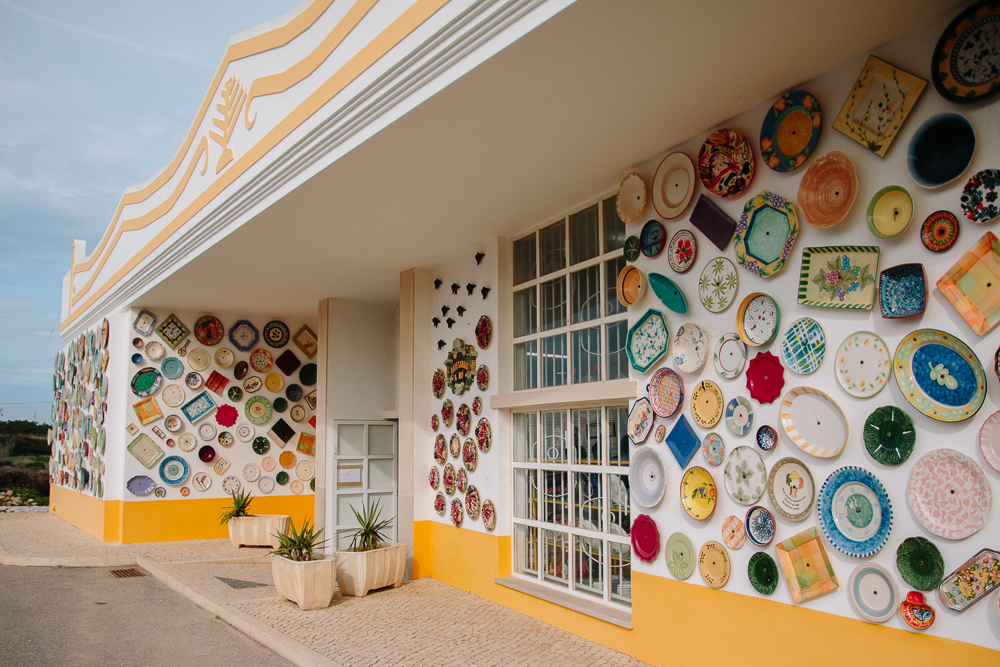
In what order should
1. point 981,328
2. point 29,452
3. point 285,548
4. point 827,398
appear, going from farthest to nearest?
point 29,452
point 285,548
point 827,398
point 981,328

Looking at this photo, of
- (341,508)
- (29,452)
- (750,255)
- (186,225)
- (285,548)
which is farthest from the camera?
(29,452)

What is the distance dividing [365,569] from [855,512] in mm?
4743

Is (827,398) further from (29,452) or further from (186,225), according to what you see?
(29,452)

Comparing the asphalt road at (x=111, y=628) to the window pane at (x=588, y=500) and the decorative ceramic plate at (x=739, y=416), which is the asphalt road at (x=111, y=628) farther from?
the decorative ceramic plate at (x=739, y=416)

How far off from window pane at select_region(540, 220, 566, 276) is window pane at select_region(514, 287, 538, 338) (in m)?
0.29

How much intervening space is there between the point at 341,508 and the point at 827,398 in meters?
7.13

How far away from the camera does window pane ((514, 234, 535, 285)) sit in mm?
6719

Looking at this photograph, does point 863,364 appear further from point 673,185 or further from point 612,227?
point 612,227

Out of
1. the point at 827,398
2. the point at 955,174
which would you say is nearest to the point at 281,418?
the point at 827,398

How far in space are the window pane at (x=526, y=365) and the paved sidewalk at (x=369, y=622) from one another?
6.68ft

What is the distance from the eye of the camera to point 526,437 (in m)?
6.69

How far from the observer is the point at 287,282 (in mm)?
8938

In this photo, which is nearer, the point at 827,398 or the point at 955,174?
the point at 955,174

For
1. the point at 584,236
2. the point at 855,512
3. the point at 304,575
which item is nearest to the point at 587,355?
the point at 584,236
